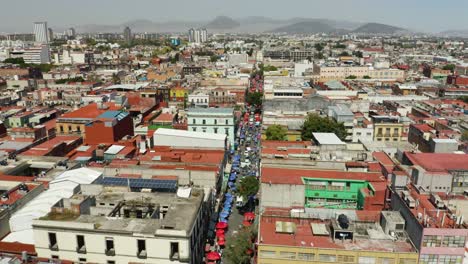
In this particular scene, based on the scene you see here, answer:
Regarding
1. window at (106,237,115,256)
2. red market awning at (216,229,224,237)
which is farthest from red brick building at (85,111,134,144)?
window at (106,237,115,256)

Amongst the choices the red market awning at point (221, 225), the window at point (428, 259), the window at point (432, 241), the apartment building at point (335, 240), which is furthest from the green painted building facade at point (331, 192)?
the window at point (432, 241)

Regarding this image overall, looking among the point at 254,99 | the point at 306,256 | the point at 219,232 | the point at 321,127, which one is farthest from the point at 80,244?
the point at 254,99

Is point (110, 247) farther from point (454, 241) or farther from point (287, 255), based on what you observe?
point (454, 241)

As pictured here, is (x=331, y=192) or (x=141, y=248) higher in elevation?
(x=141, y=248)

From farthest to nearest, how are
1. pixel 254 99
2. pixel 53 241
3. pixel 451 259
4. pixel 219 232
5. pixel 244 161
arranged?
pixel 254 99 → pixel 244 161 → pixel 219 232 → pixel 53 241 → pixel 451 259

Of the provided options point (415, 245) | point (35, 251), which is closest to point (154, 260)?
point (35, 251)

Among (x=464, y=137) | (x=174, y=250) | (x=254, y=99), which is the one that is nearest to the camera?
(x=174, y=250)
